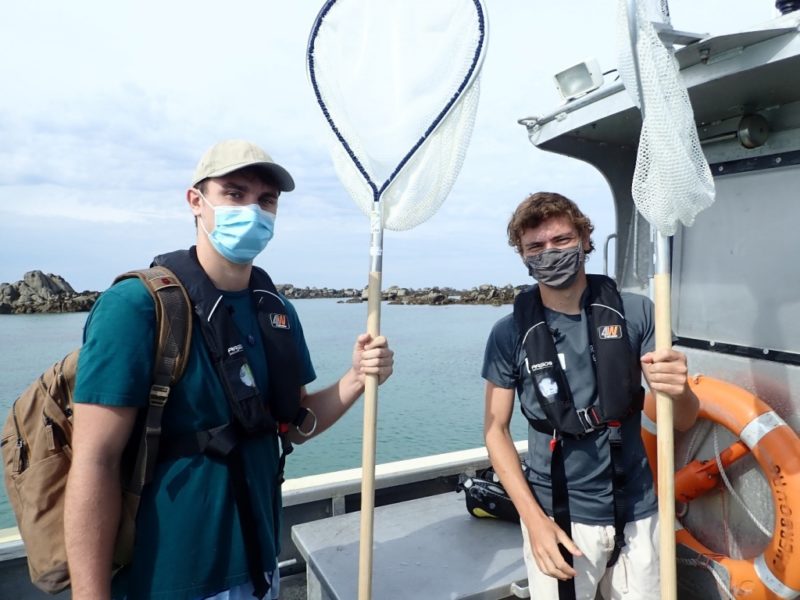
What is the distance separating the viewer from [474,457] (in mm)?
3721

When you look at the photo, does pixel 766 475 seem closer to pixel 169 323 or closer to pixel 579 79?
pixel 579 79

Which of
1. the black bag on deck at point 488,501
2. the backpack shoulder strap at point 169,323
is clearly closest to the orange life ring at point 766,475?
the black bag on deck at point 488,501

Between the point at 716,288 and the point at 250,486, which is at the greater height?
the point at 716,288

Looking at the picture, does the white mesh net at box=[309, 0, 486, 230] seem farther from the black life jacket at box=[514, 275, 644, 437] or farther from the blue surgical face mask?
the black life jacket at box=[514, 275, 644, 437]

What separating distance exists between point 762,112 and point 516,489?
2014mm

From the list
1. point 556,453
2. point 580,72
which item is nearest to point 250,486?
point 556,453

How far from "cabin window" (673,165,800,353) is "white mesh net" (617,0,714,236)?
100cm

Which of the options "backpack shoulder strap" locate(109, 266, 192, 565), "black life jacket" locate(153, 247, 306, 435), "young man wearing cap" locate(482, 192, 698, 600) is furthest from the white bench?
"backpack shoulder strap" locate(109, 266, 192, 565)

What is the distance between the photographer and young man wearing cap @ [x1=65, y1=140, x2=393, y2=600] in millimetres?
1382

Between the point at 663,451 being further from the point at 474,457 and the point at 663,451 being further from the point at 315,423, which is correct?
the point at 474,457

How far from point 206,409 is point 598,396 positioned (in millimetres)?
1249

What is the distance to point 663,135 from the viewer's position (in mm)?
1626

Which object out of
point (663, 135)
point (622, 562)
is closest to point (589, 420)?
point (622, 562)

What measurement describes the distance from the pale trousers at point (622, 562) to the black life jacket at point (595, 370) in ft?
1.12
